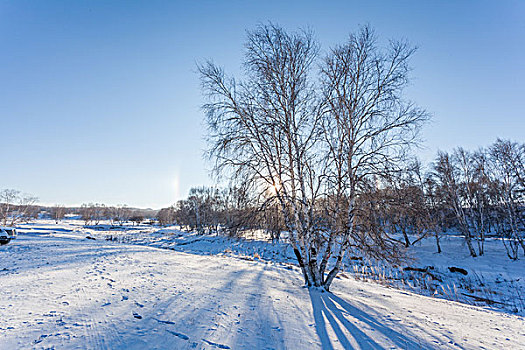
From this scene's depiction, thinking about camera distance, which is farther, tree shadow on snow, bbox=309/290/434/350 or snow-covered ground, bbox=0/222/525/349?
tree shadow on snow, bbox=309/290/434/350

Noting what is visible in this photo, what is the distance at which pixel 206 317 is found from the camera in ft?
13.0

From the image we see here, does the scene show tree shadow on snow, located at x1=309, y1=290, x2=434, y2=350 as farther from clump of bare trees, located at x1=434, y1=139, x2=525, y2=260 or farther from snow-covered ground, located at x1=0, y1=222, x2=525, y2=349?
clump of bare trees, located at x1=434, y1=139, x2=525, y2=260

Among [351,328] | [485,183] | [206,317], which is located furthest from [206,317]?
[485,183]

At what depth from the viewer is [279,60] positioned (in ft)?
25.8

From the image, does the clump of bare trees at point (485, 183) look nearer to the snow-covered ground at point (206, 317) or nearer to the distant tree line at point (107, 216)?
the snow-covered ground at point (206, 317)

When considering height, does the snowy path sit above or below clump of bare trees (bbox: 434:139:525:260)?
below

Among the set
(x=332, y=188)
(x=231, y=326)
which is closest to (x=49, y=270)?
(x=231, y=326)

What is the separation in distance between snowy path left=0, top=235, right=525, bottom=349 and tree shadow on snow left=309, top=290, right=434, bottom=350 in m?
0.02

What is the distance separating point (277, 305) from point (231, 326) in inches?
62.6

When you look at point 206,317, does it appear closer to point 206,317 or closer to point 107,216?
point 206,317

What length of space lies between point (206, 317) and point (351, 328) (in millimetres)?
2657

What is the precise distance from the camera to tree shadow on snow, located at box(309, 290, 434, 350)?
377 cm

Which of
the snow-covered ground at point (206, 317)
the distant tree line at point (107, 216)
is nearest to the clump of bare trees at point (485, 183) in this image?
the snow-covered ground at point (206, 317)

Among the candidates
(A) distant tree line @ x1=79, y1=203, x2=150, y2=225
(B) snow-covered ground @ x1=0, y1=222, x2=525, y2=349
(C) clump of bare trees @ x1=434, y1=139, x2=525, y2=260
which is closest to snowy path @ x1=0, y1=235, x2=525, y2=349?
(B) snow-covered ground @ x1=0, y1=222, x2=525, y2=349
